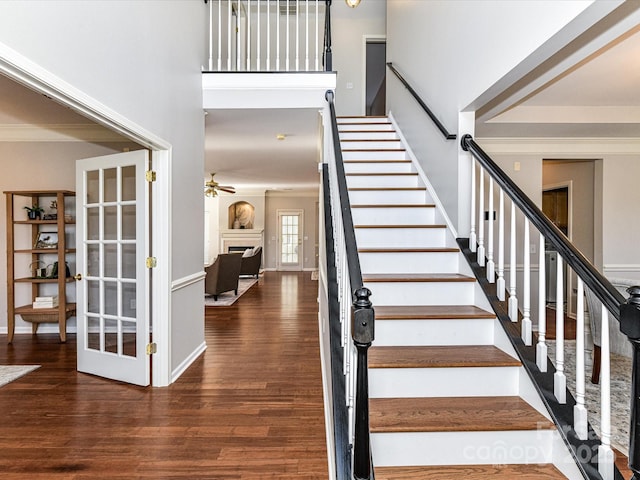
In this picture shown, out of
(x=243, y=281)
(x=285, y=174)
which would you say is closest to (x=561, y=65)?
(x=285, y=174)

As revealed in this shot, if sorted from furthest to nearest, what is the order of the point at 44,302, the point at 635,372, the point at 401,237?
the point at 44,302
the point at 401,237
the point at 635,372

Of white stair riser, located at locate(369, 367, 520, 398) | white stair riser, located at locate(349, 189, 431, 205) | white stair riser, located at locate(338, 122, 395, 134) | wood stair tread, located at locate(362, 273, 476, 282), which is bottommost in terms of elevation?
white stair riser, located at locate(369, 367, 520, 398)

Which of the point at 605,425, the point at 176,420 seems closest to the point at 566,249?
the point at 605,425

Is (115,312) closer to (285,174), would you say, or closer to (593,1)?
(593,1)

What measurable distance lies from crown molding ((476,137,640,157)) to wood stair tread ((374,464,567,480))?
3.94m

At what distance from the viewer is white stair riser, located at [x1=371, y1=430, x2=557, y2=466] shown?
64.6 inches

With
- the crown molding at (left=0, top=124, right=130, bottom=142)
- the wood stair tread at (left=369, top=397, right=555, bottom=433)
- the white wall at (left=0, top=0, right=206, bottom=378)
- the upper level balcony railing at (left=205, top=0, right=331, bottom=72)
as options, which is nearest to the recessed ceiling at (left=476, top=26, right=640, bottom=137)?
the wood stair tread at (left=369, top=397, right=555, bottom=433)

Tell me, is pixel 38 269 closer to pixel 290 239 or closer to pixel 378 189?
pixel 378 189

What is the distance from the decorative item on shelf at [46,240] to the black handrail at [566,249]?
4946mm

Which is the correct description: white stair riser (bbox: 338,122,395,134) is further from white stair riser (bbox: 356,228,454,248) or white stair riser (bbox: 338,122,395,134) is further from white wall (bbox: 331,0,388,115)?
white stair riser (bbox: 356,228,454,248)

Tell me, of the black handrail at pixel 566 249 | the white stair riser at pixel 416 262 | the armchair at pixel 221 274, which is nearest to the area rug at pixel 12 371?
the white stair riser at pixel 416 262

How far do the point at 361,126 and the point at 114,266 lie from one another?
11.5ft

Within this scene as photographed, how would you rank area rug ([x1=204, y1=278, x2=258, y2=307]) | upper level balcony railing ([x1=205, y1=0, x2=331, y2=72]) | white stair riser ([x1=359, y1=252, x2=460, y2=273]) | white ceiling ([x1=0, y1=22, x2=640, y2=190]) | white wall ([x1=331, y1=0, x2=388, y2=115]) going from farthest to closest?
white wall ([x1=331, y1=0, x2=388, y2=115]) → area rug ([x1=204, y1=278, x2=258, y2=307]) → upper level balcony railing ([x1=205, y1=0, x2=331, y2=72]) → white stair riser ([x1=359, y1=252, x2=460, y2=273]) → white ceiling ([x1=0, y1=22, x2=640, y2=190])

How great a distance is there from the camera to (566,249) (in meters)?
1.63
